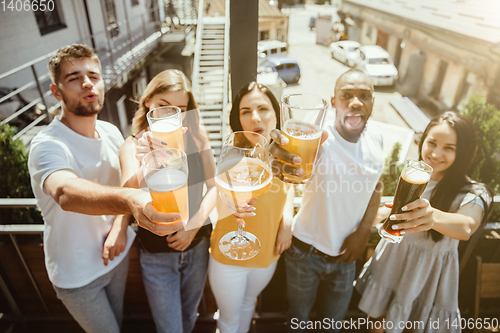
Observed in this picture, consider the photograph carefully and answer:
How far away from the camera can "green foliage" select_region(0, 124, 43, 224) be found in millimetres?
2791

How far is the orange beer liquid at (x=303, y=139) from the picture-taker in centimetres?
134

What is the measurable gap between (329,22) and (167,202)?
106ft

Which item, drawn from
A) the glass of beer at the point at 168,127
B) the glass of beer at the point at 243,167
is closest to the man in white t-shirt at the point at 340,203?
the glass of beer at the point at 243,167

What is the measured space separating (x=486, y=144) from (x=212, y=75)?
10.0 metres

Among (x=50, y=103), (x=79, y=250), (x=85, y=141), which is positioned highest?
(x=85, y=141)

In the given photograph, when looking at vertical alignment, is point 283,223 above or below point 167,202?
below

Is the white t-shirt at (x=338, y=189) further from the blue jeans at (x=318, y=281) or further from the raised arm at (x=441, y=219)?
the raised arm at (x=441, y=219)

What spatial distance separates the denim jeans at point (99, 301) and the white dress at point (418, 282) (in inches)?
72.2

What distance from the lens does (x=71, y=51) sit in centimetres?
182

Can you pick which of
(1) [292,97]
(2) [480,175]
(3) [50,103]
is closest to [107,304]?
(1) [292,97]

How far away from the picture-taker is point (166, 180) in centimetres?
112

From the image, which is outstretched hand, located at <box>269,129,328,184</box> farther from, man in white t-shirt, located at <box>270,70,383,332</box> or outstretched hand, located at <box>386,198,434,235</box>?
outstretched hand, located at <box>386,198,434,235</box>

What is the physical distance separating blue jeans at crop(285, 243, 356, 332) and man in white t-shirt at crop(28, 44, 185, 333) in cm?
119

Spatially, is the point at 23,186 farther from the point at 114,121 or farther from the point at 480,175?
the point at 114,121
